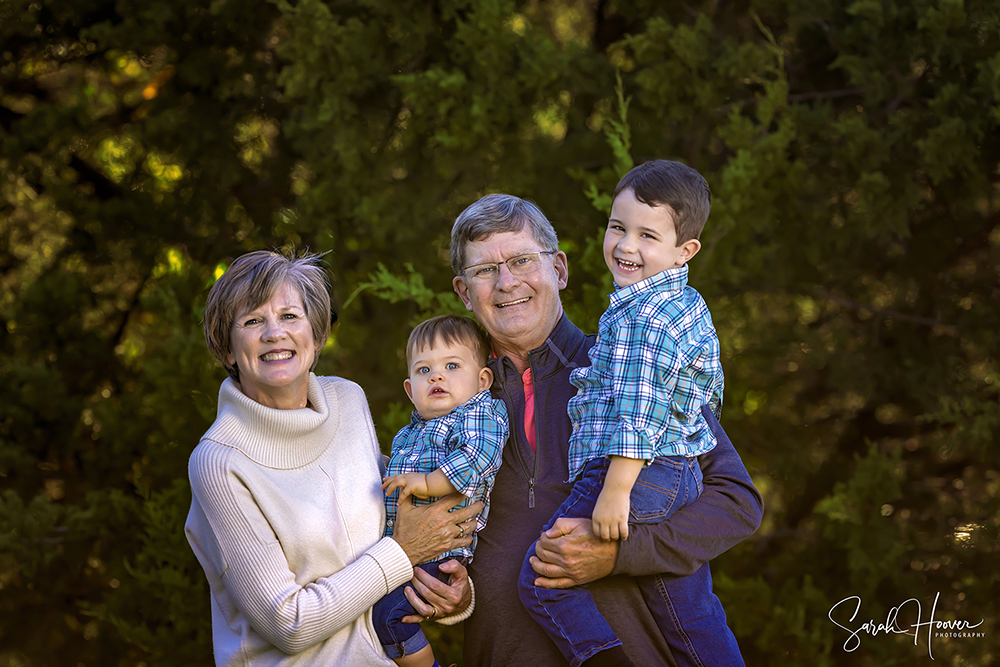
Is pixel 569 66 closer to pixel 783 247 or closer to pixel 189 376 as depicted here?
pixel 783 247

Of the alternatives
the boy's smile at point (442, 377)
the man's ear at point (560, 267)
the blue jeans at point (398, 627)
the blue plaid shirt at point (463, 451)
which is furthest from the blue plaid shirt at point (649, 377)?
the blue jeans at point (398, 627)

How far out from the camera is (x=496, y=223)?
2.46 meters

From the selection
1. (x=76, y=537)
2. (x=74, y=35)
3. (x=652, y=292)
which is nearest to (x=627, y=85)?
(x=652, y=292)

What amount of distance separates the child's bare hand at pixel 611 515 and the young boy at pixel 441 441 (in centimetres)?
35

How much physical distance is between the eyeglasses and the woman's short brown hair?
1.48ft

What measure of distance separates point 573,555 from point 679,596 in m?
0.33

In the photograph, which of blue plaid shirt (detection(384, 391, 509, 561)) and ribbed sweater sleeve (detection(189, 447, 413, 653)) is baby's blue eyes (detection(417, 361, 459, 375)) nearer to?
blue plaid shirt (detection(384, 391, 509, 561))

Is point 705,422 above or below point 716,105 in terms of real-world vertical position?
below

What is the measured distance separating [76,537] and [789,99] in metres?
4.54

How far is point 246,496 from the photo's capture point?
1995mm

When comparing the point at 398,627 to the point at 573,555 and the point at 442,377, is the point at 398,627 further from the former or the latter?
the point at 442,377

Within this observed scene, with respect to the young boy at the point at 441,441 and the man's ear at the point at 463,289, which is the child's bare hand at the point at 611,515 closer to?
the young boy at the point at 441,441

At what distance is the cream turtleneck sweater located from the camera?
1.97 meters
